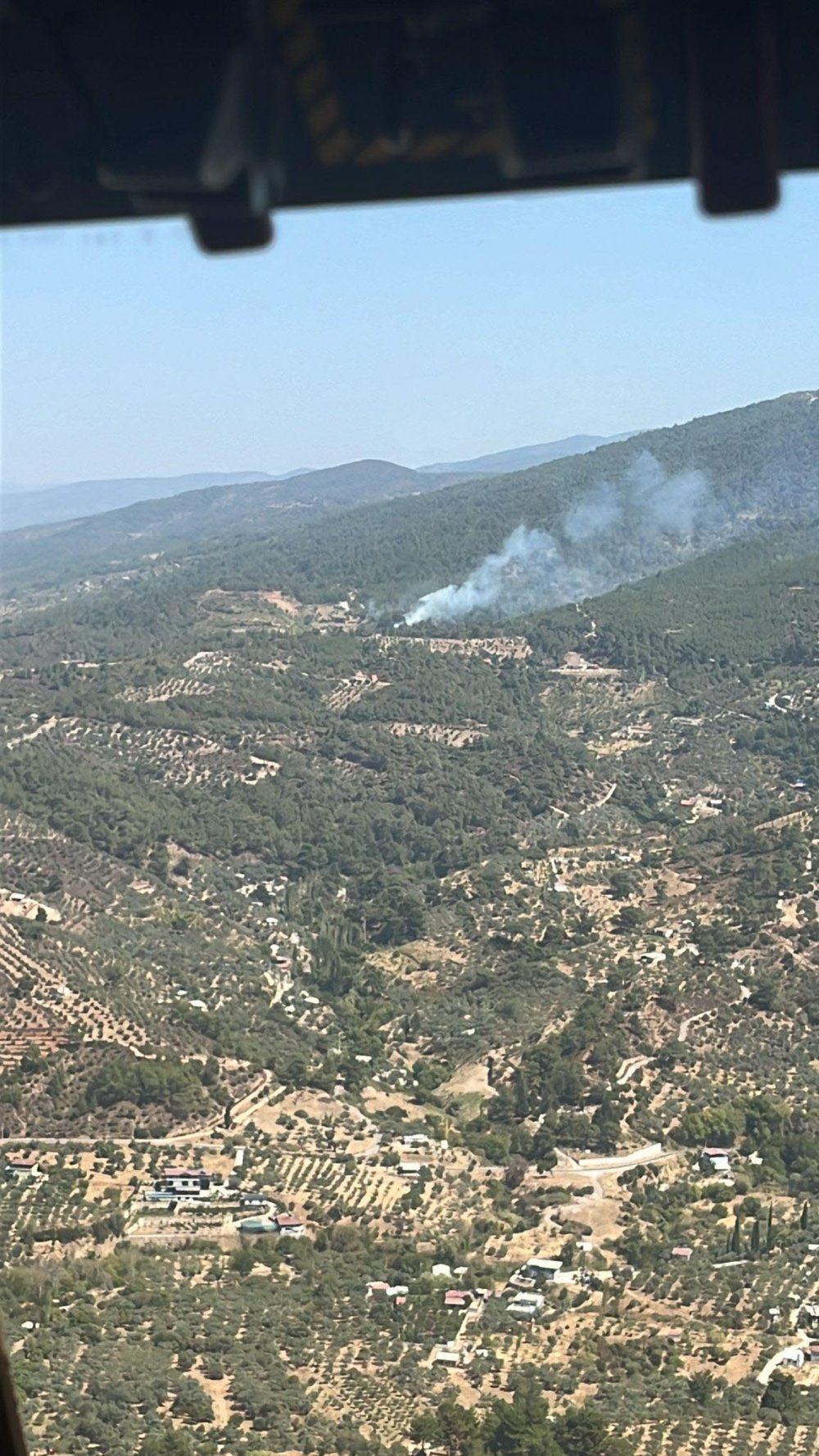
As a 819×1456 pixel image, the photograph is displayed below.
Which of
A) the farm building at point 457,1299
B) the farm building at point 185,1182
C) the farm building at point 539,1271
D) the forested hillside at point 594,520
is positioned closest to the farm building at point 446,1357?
the farm building at point 457,1299

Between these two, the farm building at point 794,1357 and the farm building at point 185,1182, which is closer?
the farm building at point 794,1357

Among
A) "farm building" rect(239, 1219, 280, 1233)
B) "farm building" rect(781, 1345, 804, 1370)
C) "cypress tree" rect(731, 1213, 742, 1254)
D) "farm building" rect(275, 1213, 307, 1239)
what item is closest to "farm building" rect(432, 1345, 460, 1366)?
"farm building" rect(781, 1345, 804, 1370)

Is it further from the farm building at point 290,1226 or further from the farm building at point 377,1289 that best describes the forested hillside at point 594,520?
the farm building at point 377,1289

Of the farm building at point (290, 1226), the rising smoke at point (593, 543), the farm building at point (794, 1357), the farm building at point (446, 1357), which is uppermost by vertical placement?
the rising smoke at point (593, 543)

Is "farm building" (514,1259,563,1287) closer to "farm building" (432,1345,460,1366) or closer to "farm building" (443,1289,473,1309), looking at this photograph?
"farm building" (443,1289,473,1309)

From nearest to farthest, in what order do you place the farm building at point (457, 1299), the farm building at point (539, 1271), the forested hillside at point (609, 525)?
the farm building at point (457, 1299)
the farm building at point (539, 1271)
the forested hillside at point (609, 525)
